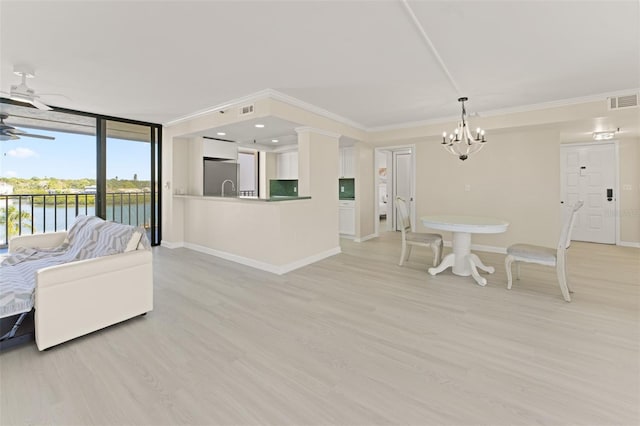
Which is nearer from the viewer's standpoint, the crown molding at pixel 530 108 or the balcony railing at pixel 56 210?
the crown molding at pixel 530 108

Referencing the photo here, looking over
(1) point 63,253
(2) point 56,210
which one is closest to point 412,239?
(1) point 63,253

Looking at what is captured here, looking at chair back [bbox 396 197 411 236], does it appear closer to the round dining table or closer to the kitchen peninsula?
the round dining table

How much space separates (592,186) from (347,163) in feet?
17.4

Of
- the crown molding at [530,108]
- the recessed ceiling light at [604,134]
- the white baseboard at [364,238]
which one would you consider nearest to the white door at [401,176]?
the white baseboard at [364,238]

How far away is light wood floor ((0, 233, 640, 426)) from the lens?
152cm

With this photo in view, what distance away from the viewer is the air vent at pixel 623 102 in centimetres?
359

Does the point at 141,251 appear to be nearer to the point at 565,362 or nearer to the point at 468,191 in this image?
the point at 565,362

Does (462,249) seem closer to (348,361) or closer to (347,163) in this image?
(348,361)

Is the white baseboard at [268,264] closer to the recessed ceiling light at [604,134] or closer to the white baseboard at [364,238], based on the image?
the white baseboard at [364,238]

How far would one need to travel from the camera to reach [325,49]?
256cm

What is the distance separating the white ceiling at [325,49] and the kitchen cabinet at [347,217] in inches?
116

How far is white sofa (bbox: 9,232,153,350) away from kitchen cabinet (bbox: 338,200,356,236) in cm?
456

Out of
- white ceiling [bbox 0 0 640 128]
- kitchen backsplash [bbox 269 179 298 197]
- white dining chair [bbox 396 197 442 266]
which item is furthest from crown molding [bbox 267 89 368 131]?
kitchen backsplash [bbox 269 179 298 197]

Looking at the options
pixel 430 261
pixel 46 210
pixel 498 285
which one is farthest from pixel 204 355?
pixel 46 210
